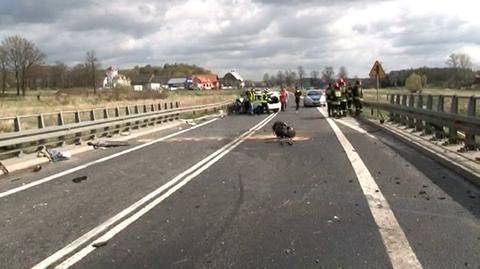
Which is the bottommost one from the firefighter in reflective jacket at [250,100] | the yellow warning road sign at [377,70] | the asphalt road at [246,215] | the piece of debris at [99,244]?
the firefighter in reflective jacket at [250,100]

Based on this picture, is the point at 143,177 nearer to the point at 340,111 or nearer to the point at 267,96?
the point at 340,111

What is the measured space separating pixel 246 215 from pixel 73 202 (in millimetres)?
2929

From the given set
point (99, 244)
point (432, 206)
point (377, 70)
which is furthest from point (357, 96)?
point (99, 244)

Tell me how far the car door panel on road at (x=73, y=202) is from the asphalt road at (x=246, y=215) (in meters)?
0.02

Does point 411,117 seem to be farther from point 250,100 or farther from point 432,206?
point 250,100

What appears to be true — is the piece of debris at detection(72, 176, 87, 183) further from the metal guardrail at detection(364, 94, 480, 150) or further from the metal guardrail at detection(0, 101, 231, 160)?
the metal guardrail at detection(364, 94, 480, 150)

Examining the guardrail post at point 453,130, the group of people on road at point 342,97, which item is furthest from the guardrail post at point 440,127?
the group of people on road at point 342,97

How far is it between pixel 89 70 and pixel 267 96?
10172cm

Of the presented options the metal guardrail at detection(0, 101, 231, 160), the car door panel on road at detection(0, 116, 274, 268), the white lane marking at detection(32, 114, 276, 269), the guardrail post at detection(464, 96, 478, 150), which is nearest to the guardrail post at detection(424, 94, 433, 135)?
the guardrail post at detection(464, 96, 478, 150)

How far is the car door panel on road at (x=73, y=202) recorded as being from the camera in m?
7.04

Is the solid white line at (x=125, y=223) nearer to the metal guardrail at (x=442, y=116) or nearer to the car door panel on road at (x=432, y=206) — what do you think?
the car door panel on road at (x=432, y=206)

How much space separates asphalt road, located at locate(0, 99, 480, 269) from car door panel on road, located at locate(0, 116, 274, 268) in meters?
0.02

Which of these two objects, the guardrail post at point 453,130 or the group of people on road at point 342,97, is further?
the group of people on road at point 342,97

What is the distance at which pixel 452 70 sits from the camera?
160 meters
